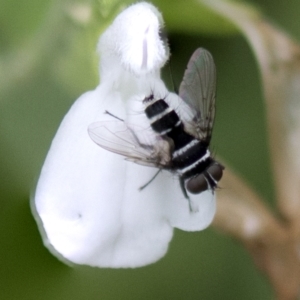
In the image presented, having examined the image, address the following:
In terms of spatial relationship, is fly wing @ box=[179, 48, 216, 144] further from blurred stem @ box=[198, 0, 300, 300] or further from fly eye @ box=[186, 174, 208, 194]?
blurred stem @ box=[198, 0, 300, 300]

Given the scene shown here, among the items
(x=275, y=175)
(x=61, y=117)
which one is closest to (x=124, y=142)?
(x=61, y=117)

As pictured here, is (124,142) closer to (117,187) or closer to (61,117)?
(117,187)

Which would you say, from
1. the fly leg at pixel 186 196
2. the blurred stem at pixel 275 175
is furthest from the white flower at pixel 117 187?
the blurred stem at pixel 275 175

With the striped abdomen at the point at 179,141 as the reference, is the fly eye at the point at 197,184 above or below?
below

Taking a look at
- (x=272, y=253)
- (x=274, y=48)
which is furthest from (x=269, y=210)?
(x=274, y=48)

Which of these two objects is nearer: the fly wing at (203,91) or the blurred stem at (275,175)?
the fly wing at (203,91)

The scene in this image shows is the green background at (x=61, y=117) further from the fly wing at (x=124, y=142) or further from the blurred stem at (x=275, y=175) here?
the fly wing at (x=124, y=142)

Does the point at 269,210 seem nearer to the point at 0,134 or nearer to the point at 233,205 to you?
the point at 233,205
